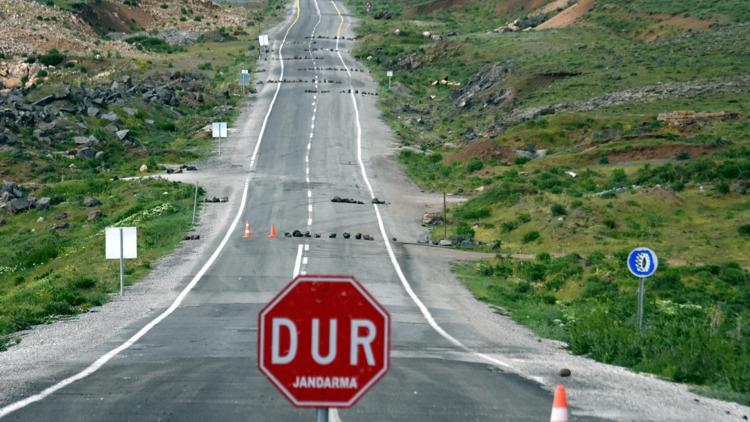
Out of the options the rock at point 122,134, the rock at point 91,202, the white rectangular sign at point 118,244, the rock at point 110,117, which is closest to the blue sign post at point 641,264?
the white rectangular sign at point 118,244

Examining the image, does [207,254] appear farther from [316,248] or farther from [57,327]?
[57,327]

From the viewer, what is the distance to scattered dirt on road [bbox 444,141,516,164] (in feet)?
189

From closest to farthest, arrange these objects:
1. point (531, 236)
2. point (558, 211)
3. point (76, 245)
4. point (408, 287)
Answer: point (408, 287)
point (76, 245)
point (531, 236)
point (558, 211)

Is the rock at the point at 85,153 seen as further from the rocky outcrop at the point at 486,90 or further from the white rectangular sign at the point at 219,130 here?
the rocky outcrop at the point at 486,90

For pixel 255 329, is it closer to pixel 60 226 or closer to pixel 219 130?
pixel 60 226

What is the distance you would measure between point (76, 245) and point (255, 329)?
63.6ft

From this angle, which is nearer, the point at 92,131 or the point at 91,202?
the point at 91,202

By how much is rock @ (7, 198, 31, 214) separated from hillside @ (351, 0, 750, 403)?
17554mm

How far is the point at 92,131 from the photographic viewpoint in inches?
2448

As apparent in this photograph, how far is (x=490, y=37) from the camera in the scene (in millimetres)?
99312

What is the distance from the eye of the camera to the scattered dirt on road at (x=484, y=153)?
57.6m

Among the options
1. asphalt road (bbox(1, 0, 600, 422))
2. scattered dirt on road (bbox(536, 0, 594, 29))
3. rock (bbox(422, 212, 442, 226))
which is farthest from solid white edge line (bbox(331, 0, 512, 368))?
scattered dirt on road (bbox(536, 0, 594, 29))

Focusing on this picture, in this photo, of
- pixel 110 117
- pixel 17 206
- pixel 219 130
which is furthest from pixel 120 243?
pixel 110 117

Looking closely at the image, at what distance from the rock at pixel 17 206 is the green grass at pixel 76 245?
0.49 metres
